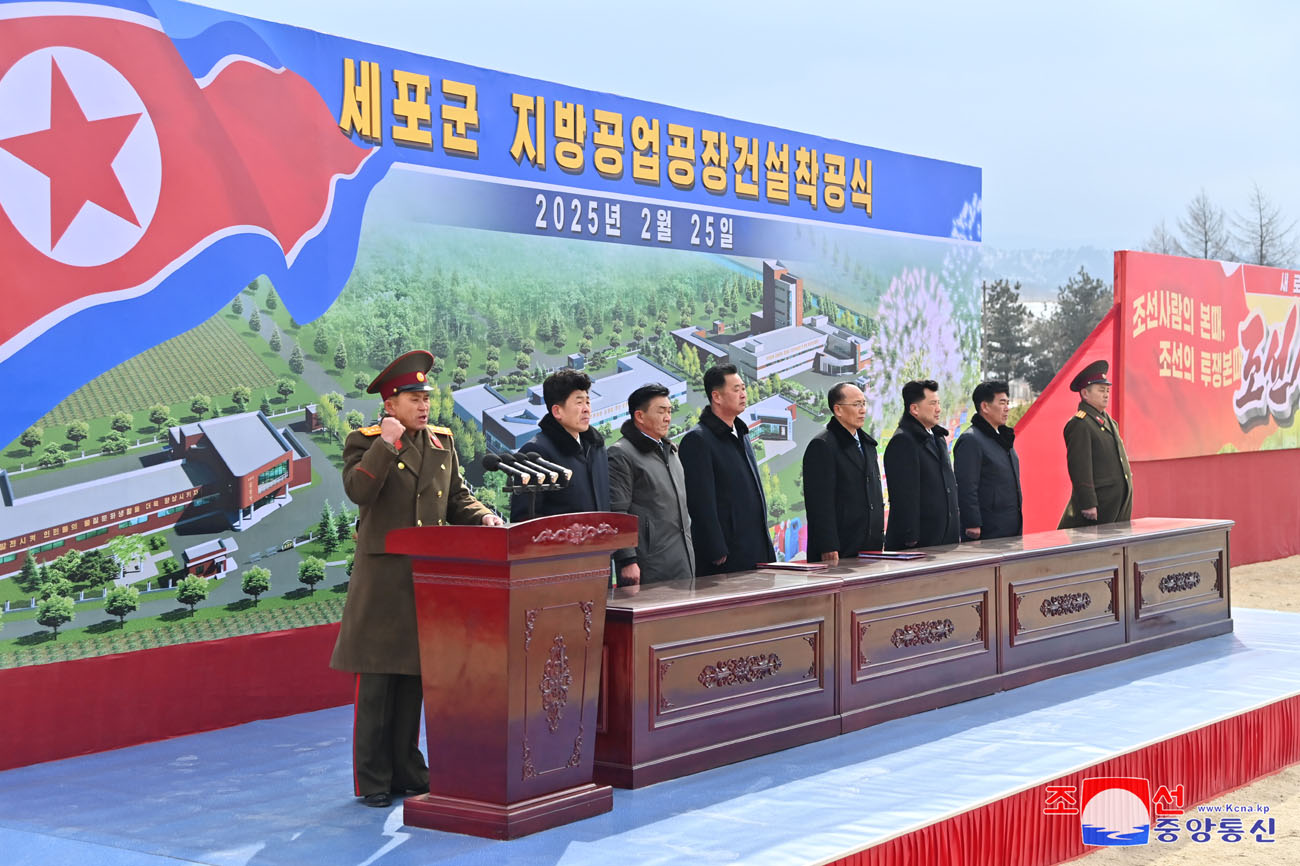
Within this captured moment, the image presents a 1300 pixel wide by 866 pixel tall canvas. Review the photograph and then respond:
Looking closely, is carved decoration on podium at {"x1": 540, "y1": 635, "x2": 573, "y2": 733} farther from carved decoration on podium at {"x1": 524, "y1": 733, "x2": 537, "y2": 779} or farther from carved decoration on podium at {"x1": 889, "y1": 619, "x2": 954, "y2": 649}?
carved decoration on podium at {"x1": 889, "y1": 619, "x2": 954, "y2": 649}

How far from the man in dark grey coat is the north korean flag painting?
155 cm

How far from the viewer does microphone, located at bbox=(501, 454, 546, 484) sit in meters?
3.16

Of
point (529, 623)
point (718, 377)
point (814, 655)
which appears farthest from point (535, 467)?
point (718, 377)

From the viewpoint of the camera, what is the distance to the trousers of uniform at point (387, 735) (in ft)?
11.8

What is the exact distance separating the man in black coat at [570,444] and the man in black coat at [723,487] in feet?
1.62

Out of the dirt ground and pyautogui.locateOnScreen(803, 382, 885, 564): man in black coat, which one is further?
pyautogui.locateOnScreen(803, 382, 885, 564): man in black coat

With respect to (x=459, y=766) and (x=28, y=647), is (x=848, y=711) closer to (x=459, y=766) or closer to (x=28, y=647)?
(x=459, y=766)

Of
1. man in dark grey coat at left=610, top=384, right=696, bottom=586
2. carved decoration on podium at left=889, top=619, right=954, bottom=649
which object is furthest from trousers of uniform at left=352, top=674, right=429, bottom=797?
carved decoration on podium at left=889, top=619, right=954, bottom=649

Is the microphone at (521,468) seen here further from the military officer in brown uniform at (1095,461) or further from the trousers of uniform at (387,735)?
the military officer in brown uniform at (1095,461)

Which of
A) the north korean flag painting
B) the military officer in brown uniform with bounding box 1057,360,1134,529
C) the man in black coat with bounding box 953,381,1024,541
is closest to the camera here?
the north korean flag painting

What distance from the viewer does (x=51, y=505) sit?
448cm

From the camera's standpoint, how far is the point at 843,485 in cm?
536

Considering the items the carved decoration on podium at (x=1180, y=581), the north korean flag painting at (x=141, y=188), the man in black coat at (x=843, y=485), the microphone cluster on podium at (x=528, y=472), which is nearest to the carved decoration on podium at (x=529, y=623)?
Answer: the microphone cluster on podium at (x=528, y=472)

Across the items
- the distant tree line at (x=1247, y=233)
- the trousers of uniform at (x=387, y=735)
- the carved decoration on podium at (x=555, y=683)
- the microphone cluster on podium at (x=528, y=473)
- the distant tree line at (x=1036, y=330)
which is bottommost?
the trousers of uniform at (x=387, y=735)
